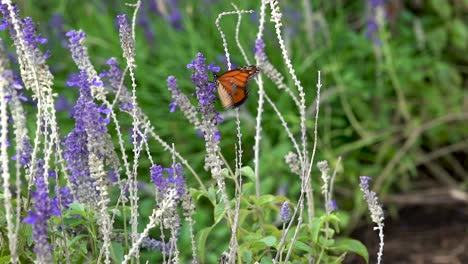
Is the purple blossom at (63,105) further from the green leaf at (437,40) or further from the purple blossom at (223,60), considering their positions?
the green leaf at (437,40)

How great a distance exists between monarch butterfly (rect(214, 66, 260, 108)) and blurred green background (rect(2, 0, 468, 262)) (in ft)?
7.06

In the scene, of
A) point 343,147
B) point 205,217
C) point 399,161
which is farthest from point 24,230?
point 399,161

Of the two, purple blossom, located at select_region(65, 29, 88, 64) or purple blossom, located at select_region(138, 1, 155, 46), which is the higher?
purple blossom, located at select_region(138, 1, 155, 46)

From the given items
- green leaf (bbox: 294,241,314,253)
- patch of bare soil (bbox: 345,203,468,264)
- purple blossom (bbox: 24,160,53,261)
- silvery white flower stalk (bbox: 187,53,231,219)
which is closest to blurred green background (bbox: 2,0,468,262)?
patch of bare soil (bbox: 345,203,468,264)

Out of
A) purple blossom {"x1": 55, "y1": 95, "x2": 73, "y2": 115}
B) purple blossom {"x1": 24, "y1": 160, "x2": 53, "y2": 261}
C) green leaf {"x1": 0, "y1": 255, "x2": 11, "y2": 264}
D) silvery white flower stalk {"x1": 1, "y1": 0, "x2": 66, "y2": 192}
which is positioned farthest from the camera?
purple blossom {"x1": 55, "y1": 95, "x2": 73, "y2": 115}

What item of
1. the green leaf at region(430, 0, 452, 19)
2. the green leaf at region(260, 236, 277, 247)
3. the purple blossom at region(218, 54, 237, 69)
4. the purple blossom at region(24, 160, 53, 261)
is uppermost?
the green leaf at region(430, 0, 452, 19)

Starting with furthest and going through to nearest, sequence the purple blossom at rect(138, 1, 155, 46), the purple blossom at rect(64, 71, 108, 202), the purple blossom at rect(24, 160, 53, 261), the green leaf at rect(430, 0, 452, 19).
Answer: the green leaf at rect(430, 0, 452, 19)
the purple blossom at rect(138, 1, 155, 46)
the purple blossom at rect(64, 71, 108, 202)
the purple blossom at rect(24, 160, 53, 261)

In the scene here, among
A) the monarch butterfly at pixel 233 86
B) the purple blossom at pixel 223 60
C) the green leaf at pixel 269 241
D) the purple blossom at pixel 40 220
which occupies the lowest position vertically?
the green leaf at pixel 269 241

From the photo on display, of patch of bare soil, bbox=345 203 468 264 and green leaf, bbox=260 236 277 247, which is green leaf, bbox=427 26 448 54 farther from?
green leaf, bbox=260 236 277 247

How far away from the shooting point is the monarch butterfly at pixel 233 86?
2.42 meters

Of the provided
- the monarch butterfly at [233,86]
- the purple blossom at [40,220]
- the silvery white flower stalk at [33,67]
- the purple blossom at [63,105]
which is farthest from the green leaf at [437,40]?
the purple blossom at [40,220]

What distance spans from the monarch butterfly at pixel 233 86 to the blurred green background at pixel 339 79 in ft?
7.06

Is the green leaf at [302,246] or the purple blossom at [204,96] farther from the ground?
the purple blossom at [204,96]

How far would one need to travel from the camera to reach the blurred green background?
496 centimetres
